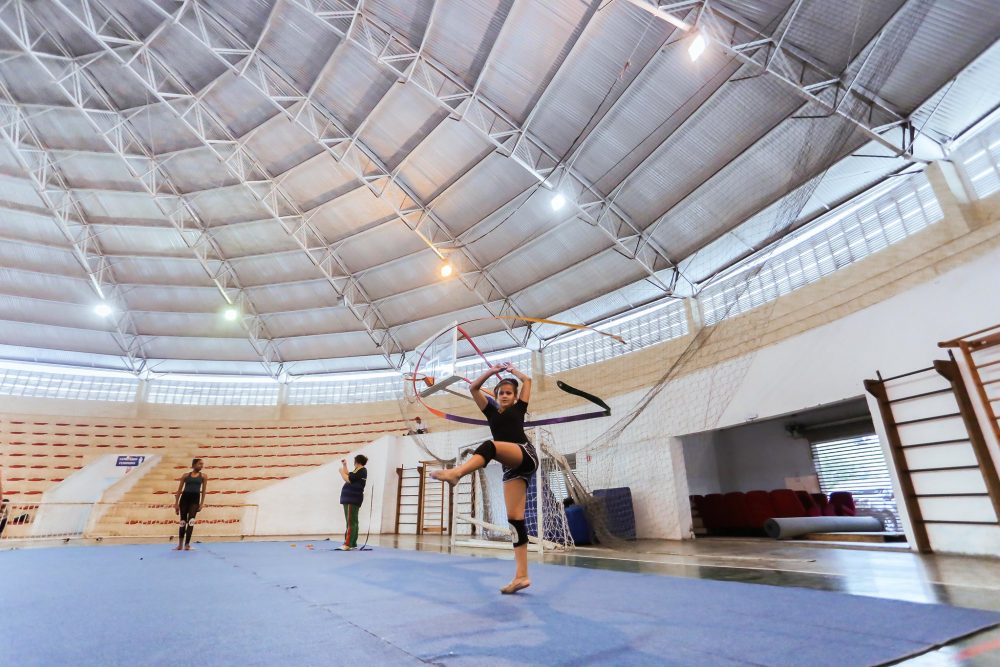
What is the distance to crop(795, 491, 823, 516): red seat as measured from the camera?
413 inches

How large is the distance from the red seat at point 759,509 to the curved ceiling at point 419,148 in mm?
5337

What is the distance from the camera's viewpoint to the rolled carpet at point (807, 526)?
8.63m

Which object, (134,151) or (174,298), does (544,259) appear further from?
(174,298)

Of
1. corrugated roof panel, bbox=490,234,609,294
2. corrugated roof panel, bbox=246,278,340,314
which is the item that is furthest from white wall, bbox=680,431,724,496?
corrugated roof panel, bbox=246,278,340,314

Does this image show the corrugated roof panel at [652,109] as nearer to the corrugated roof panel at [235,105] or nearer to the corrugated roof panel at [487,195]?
the corrugated roof panel at [487,195]

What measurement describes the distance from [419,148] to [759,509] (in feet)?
40.1

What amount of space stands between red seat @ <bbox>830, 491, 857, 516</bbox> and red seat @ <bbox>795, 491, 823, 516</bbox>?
0.36 metres

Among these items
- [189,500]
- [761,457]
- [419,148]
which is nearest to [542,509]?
[189,500]

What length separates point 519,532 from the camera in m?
3.58

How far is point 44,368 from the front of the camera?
18.4 meters

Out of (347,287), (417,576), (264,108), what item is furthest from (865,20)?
(347,287)

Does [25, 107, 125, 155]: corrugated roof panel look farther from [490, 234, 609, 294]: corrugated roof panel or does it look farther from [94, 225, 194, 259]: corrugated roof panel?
[490, 234, 609, 294]: corrugated roof panel

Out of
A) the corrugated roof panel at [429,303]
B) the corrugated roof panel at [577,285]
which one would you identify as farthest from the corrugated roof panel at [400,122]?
the corrugated roof panel at [577,285]

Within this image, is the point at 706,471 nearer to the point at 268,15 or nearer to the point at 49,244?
the point at 268,15
